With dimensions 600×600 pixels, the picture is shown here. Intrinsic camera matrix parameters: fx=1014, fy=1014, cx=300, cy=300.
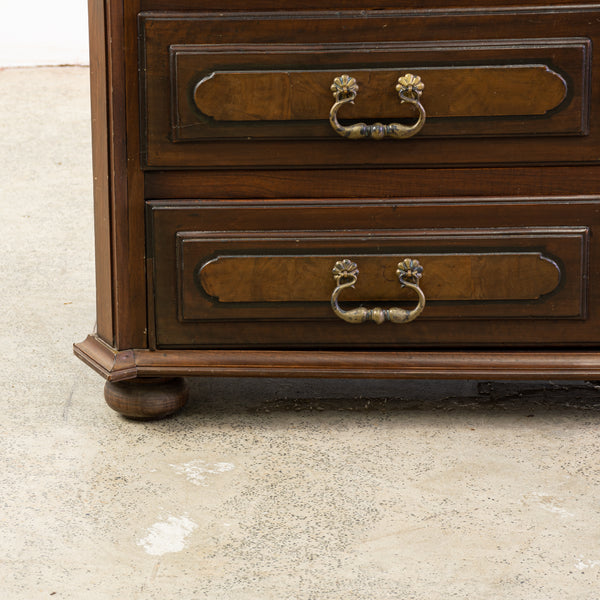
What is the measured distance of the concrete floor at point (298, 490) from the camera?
1253mm

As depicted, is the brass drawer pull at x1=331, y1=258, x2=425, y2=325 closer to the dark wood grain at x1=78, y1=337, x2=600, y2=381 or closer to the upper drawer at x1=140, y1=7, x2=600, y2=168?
the dark wood grain at x1=78, y1=337, x2=600, y2=381

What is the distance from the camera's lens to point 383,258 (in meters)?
1.63

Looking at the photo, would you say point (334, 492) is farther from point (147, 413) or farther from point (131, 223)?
point (131, 223)

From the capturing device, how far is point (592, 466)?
5.12ft

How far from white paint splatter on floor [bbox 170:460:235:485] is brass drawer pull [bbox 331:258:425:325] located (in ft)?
1.00

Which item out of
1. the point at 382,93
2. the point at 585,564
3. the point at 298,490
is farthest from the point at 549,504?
the point at 382,93

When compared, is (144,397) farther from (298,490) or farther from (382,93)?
(382,93)

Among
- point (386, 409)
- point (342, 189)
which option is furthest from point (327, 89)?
point (386, 409)

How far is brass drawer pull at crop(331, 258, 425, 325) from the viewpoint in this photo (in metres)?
1.62

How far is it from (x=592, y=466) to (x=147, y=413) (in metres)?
0.72

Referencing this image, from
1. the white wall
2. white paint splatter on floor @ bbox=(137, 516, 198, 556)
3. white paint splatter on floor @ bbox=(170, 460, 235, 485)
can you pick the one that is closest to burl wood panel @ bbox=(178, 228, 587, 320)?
white paint splatter on floor @ bbox=(170, 460, 235, 485)

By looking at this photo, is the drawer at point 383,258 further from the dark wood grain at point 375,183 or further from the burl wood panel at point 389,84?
the burl wood panel at point 389,84

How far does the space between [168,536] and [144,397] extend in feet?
1.28

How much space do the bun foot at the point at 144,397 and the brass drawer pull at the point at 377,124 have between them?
1.71 feet
